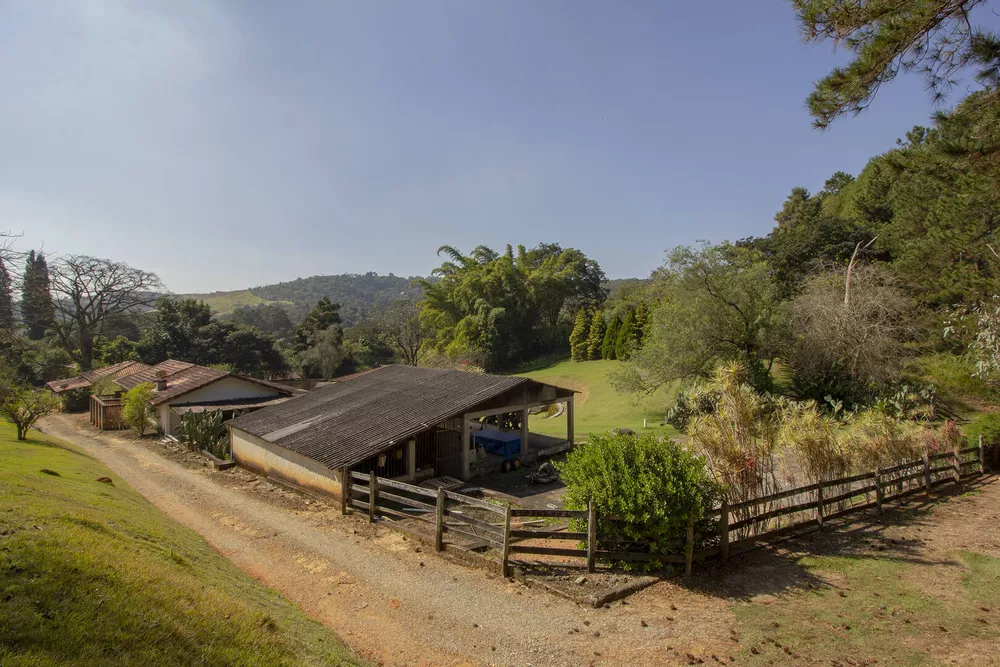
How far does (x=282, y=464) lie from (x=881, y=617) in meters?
15.5

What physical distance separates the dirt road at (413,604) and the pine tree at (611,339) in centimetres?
3462

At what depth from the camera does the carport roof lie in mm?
15125

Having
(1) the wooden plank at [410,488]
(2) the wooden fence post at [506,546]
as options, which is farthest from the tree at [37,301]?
(2) the wooden fence post at [506,546]

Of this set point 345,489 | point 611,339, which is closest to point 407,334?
point 611,339

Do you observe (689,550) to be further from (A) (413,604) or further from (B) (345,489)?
(B) (345,489)

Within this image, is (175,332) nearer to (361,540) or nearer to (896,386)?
(361,540)

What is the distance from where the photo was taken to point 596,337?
47688 millimetres

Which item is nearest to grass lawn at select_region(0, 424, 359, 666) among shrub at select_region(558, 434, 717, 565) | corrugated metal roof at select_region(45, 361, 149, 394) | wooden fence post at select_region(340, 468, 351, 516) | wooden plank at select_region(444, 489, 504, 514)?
wooden plank at select_region(444, 489, 504, 514)

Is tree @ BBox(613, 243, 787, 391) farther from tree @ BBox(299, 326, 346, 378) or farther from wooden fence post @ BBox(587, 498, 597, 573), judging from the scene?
tree @ BBox(299, 326, 346, 378)

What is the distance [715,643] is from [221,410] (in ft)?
77.5

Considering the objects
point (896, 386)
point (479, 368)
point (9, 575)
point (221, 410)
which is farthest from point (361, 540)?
point (479, 368)

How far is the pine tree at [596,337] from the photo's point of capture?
47531 millimetres

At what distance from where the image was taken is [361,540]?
11.7 metres

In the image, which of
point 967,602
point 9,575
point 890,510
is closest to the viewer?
point 9,575
